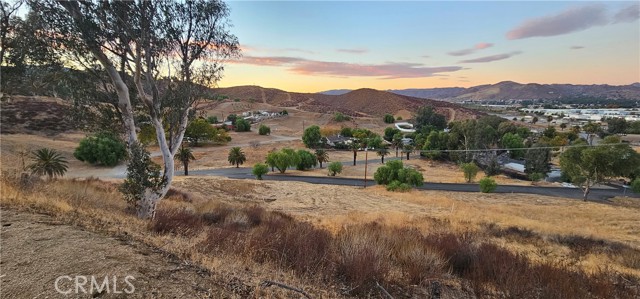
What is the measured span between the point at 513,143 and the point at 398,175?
48926 millimetres

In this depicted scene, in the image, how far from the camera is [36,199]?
28.9 ft

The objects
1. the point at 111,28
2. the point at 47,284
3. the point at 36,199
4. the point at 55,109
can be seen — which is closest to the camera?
the point at 47,284

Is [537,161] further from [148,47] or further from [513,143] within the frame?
[148,47]

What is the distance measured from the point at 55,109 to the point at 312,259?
90.5 metres

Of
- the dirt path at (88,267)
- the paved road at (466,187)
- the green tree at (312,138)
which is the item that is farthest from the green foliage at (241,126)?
the dirt path at (88,267)

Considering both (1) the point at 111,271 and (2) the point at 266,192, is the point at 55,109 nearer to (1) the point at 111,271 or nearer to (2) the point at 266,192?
(2) the point at 266,192

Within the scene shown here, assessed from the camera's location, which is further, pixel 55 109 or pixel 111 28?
pixel 55 109

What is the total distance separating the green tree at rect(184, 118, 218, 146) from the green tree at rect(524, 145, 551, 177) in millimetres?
71313

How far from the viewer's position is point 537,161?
6275 cm

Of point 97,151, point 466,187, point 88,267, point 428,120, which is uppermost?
point 88,267

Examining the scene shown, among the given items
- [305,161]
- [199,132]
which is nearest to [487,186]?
[305,161]

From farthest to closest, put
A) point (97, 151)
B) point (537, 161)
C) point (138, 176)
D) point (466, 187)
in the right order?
point (537, 161)
point (97, 151)
point (466, 187)
point (138, 176)

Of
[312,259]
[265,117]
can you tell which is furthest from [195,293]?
[265,117]

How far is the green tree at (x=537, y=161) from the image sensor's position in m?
62.2
